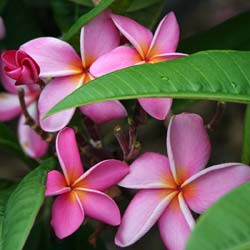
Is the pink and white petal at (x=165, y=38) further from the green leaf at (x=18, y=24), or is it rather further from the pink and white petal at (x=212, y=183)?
the green leaf at (x=18, y=24)

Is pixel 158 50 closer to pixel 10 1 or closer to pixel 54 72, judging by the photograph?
pixel 54 72

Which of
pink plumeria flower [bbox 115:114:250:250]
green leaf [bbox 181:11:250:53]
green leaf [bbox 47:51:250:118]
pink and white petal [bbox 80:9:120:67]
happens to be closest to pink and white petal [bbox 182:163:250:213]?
pink plumeria flower [bbox 115:114:250:250]

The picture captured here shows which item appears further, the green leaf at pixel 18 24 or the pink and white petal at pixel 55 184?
the green leaf at pixel 18 24

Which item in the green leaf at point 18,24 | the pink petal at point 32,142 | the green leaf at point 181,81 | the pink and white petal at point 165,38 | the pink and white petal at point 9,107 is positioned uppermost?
the green leaf at point 181,81

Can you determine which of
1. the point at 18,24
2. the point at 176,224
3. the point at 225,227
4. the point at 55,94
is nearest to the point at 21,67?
the point at 55,94

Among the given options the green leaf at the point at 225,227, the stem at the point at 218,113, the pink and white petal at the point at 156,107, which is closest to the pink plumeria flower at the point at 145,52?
the pink and white petal at the point at 156,107

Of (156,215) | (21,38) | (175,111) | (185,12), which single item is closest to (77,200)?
(156,215)

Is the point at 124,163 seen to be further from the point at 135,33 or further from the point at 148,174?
the point at 135,33
